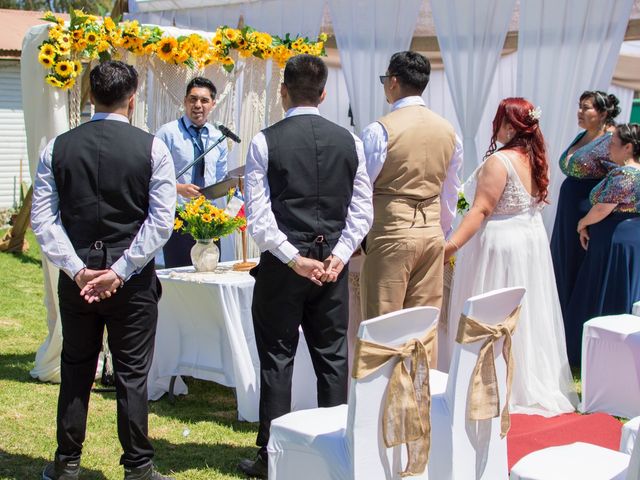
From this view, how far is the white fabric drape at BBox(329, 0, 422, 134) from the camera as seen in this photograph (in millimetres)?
7457

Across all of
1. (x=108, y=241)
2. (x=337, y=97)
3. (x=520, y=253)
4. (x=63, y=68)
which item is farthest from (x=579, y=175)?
(x=337, y=97)

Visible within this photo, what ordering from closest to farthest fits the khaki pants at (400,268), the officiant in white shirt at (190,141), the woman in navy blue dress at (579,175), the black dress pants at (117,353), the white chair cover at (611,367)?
1. the black dress pants at (117,353)
2. the khaki pants at (400,268)
3. the white chair cover at (611,367)
4. the officiant in white shirt at (190,141)
5. the woman in navy blue dress at (579,175)

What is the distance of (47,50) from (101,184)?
5.81ft

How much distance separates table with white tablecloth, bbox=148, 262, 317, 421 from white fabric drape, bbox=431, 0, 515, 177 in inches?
122

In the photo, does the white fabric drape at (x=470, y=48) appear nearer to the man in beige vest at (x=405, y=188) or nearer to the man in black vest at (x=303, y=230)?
the man in beige vest at (x=405, y=188)

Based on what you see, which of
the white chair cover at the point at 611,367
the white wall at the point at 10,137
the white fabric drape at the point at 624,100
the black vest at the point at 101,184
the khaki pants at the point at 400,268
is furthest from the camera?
the white wall at the point at 10,137

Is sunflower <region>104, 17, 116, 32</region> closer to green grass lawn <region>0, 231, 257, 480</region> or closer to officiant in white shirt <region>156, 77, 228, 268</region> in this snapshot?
officiant in white shirt <region>156, 77, 228, 268</region>

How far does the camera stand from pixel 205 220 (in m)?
4.51

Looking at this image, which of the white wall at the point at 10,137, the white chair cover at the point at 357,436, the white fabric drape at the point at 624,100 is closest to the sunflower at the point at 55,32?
the white chair cover at the point at 357,436

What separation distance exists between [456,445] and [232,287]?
1702 mm

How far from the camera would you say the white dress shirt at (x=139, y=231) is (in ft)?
10.4

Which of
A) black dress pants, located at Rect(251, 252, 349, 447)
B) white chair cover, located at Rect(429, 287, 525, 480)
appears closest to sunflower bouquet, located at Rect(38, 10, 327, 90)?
black dress pants, located at Rect(251, 252, 349, 447)

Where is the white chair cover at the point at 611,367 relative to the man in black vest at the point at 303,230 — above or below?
below

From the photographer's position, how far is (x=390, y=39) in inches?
297
